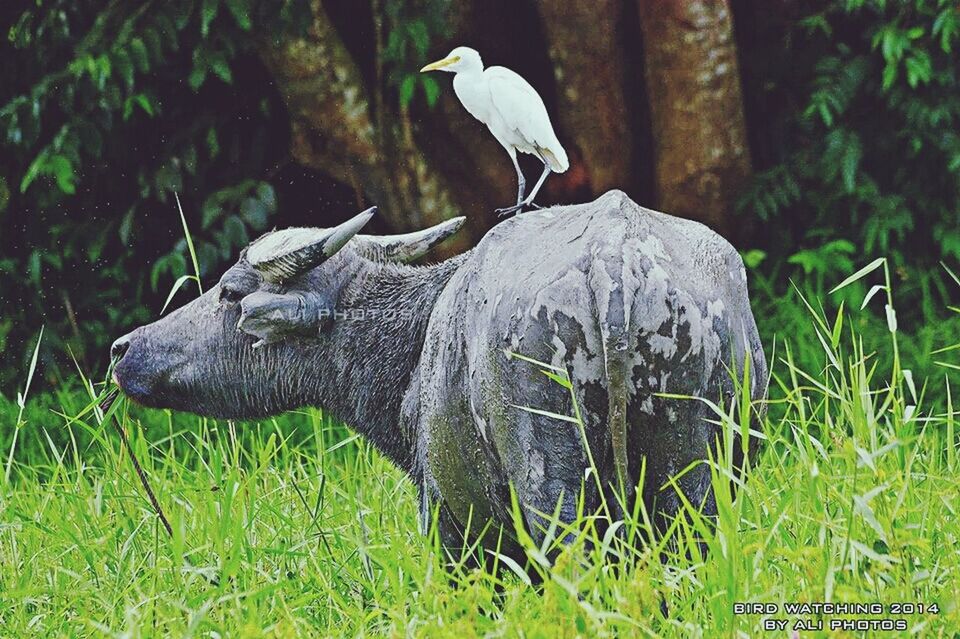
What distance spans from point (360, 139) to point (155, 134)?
119cm

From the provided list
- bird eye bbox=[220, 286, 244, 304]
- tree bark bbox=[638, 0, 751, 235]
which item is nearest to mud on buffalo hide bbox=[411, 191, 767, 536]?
bird eye bbox=[220, 286, 244, 304]

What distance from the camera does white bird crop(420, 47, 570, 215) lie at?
4.39 metres

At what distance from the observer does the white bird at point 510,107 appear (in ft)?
14.4

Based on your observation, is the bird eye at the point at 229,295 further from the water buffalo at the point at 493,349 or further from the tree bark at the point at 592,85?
the tree bark at the point at 592,85

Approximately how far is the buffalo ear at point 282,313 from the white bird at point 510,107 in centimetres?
64

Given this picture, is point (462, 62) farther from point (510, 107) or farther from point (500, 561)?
point (500, 561)

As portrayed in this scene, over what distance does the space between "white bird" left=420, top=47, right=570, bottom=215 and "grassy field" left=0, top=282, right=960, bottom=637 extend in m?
1.11

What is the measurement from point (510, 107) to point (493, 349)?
4.17ft

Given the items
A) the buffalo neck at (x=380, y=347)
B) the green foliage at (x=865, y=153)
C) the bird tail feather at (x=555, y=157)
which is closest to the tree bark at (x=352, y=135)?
the green foliage at (x=865, y=153)

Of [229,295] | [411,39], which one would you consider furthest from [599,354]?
[411,39]

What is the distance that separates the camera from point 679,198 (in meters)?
7.09

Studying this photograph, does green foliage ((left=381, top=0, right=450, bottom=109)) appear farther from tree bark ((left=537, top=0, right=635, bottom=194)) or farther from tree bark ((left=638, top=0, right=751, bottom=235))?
tree bark ((left=638, top=0, right=751, bottom=235))

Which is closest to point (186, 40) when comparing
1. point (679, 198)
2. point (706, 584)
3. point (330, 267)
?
point (679, 198)

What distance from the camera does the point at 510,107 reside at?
14.4 feet
